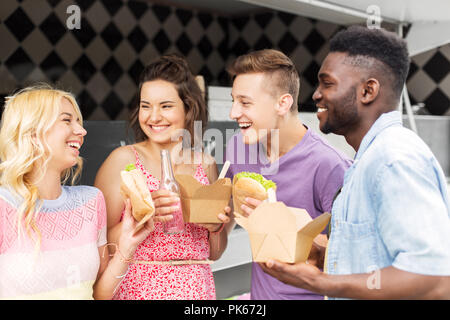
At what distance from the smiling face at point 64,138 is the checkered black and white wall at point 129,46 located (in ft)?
5.61

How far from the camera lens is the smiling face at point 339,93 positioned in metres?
0.70

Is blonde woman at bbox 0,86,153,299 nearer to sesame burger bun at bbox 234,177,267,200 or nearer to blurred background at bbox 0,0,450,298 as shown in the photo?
sesame burger bun at bbox 234,177,267,200

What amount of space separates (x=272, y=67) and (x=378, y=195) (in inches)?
17.6

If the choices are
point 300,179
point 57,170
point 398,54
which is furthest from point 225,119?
point 398,54

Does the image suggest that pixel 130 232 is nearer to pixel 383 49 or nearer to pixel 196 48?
pixel 383 49

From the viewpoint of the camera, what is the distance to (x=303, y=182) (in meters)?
0.91

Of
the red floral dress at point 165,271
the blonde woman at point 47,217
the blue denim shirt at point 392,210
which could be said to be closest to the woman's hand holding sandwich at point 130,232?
the blonde woman at point 47,217

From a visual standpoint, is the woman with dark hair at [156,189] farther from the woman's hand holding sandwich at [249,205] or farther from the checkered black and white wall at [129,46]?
the checkered black and white wall at [129,46]

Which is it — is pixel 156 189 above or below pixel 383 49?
below

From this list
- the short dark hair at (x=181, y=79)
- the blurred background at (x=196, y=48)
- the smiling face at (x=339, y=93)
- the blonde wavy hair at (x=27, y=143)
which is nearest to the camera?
the smiling face at (x=339, y=93)

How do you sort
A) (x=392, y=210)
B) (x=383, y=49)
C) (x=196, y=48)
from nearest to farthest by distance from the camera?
(x=392, y=210) < (x=383, y=49) < (x=196, y=48)

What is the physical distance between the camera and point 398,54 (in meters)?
0.71

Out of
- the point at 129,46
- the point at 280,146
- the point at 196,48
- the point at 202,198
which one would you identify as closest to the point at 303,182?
the point at 280,146
